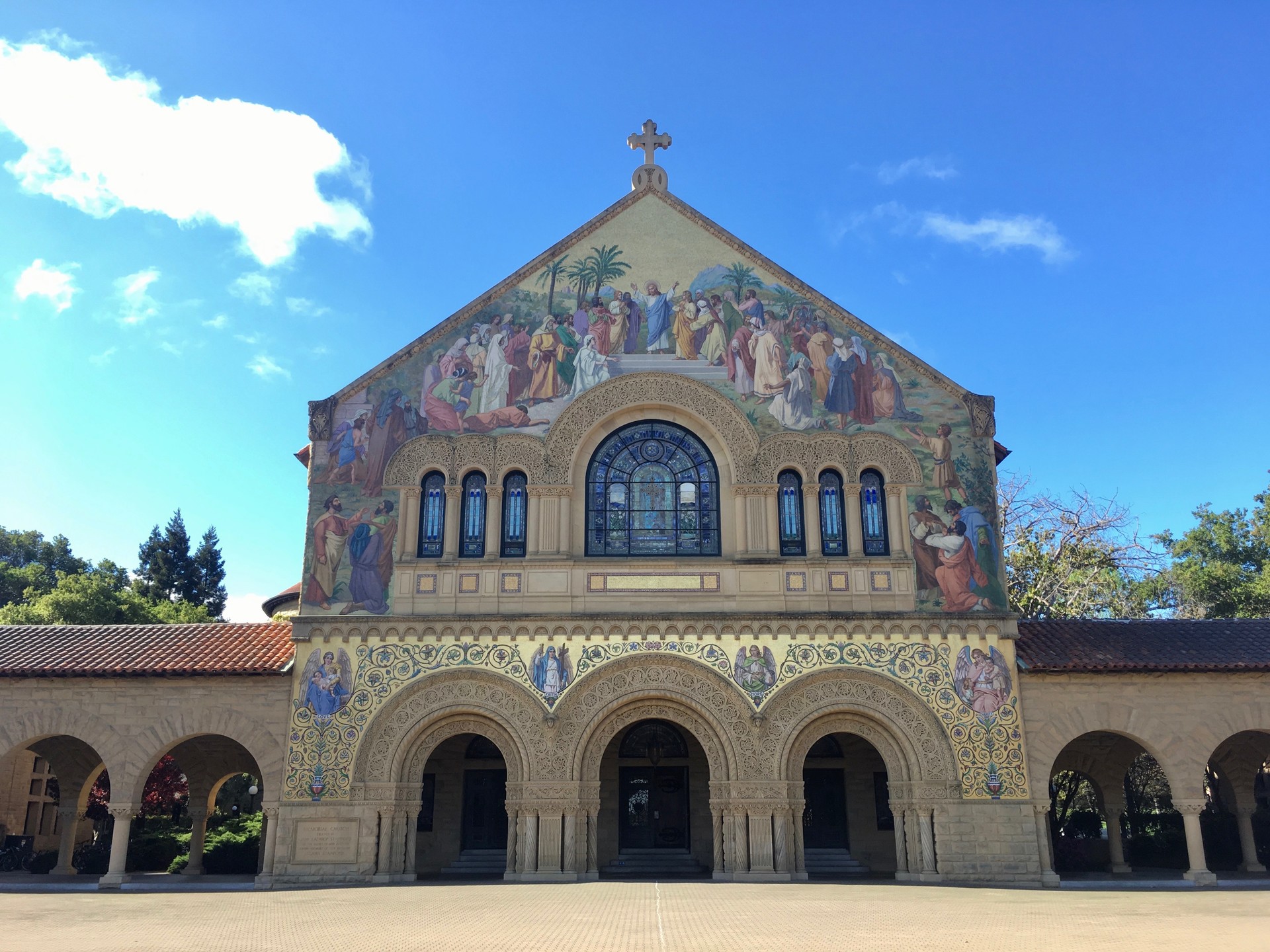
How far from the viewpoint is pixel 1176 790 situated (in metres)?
19.5

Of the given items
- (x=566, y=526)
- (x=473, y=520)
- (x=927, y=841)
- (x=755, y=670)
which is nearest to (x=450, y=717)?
(x=473, y=520)

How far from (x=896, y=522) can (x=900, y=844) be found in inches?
247

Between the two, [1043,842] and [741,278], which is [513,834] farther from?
[741,278]

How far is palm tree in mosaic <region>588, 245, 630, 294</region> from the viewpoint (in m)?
22.7

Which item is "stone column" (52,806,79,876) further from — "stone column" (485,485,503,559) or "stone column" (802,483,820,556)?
"stone column" (802,483,820,556)

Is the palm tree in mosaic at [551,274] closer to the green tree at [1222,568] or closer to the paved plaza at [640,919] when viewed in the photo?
the paved plaza at [640,919]

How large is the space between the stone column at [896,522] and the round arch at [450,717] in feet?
25.7

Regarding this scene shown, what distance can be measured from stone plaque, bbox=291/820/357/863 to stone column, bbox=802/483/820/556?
1043 cm

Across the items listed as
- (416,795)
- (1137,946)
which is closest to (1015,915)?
(1137,946)

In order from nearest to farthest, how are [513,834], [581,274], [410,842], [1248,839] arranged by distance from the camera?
[513,834], [410,842], [1248,839], [581,274]

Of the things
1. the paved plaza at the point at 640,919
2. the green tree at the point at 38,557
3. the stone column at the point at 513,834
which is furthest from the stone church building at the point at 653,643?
the green tree at the point at 38,557

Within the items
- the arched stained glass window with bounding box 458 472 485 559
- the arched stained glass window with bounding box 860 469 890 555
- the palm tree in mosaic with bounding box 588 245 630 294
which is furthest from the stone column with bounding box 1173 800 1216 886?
the palm tree in mosaic with bounding box 588 245 630 294

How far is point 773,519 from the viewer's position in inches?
821

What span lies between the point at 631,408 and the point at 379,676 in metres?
7.53
